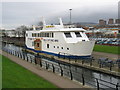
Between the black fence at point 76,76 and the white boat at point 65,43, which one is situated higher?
the white boat at point 65,43

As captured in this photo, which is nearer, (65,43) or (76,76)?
(76,76)

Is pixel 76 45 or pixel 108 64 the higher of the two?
pixel 76 45

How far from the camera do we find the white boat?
24.0m

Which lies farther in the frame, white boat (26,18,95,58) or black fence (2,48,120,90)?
white boat (26,18,95,58)

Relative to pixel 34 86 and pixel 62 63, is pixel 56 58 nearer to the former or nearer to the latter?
pixel 62 63

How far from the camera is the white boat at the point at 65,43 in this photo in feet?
78.7

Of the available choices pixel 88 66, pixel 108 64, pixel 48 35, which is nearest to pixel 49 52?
pixel 48 35

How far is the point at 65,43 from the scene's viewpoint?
25156mm

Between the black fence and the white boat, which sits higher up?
the white boat

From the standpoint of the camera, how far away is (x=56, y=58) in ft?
85.4

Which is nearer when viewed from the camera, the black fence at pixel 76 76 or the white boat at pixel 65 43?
the black fence at pixel 76 76

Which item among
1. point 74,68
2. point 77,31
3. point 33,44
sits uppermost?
point 77,31

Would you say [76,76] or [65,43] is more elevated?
[65,43]

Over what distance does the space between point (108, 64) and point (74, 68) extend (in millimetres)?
4654
